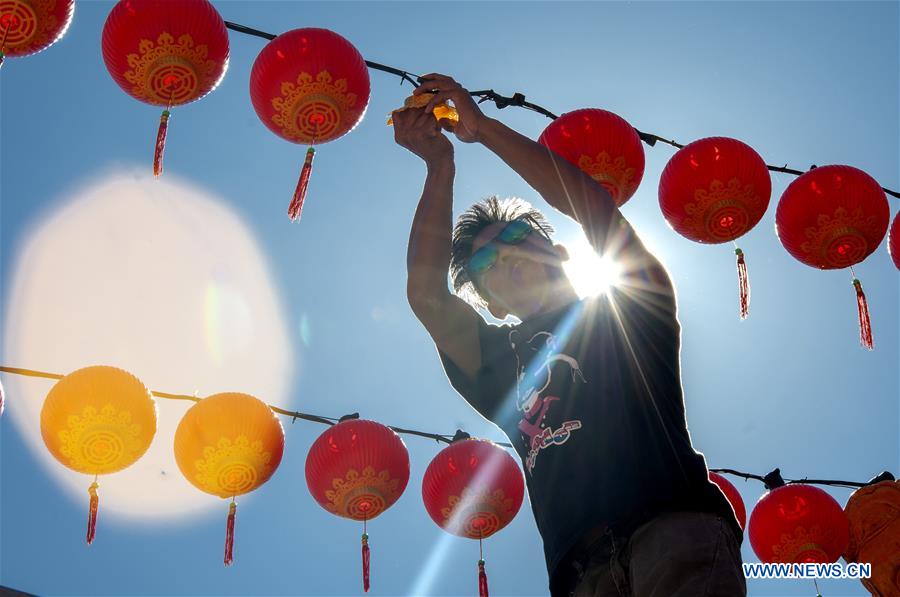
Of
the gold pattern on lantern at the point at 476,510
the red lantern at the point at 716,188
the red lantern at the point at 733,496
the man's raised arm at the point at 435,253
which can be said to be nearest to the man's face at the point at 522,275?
the man's raised arm at the point at 435,253

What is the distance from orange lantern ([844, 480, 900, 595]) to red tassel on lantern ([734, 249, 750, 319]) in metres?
1.67

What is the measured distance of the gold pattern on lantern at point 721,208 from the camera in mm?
4957

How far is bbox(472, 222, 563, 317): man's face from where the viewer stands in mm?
2322

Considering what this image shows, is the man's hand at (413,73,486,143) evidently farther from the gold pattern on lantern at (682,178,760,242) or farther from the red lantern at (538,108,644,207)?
the gold pattern on lantern at (682,178,760,242)

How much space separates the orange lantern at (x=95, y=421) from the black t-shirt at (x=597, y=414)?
127 inches

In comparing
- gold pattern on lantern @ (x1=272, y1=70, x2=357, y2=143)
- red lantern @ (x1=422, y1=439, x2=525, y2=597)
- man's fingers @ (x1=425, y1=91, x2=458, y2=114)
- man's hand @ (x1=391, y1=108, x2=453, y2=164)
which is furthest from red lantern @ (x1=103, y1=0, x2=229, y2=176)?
red lantern @ (x1=422, y1=439, x2=525, y2=597)

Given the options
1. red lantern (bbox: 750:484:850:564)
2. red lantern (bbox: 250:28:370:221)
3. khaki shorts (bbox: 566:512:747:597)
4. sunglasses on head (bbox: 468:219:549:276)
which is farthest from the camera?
red lantern (bbox: 750:484:850:564)

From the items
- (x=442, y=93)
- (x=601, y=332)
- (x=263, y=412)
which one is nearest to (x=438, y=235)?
(x=442, y=93)

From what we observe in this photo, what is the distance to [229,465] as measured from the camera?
5047 millimetres

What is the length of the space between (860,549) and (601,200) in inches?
183

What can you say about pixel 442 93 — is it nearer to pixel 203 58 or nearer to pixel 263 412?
pixel 203 58

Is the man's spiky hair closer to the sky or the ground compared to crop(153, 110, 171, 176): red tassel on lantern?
closer to the ground

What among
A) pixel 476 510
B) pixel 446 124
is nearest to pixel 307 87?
pixel 446 124

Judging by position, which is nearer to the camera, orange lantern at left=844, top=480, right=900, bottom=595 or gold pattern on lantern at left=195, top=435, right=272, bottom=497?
gold pattern on lantern at left=195, top=435, right=272, bottom=497
